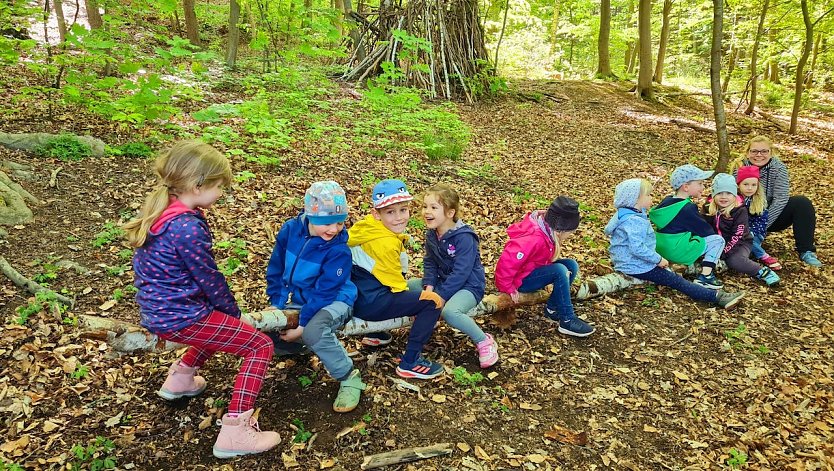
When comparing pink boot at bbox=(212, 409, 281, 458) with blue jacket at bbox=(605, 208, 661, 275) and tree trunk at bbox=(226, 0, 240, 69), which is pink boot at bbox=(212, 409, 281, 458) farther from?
tree trunk at bbox=(226, 0, 240, 69)

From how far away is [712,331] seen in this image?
4750 mm

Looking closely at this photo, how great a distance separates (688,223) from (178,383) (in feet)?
17.3

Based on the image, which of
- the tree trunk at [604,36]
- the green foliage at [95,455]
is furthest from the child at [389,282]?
the tree trunk at [604,36]

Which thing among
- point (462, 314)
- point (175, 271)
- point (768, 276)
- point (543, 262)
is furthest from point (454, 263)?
point (768, 276)

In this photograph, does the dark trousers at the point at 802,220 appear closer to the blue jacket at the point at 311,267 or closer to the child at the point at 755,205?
the child at the point at 755,205

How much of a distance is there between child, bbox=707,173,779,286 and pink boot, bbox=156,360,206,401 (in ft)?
18.8

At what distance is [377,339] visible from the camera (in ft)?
13.7

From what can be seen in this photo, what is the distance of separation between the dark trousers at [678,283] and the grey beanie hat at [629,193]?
2.55ft

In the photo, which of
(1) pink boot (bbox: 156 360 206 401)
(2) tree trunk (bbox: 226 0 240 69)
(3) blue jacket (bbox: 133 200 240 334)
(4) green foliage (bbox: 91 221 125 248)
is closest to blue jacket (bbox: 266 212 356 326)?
(3) blue jacket (bbox: 133 200 240 334)

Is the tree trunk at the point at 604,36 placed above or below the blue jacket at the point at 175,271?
above

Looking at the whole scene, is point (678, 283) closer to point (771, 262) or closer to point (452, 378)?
point (771, 262)

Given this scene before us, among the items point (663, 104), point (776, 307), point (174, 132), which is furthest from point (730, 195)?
point (663, 104)

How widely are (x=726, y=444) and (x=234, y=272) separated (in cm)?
424

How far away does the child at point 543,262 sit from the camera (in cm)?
434
